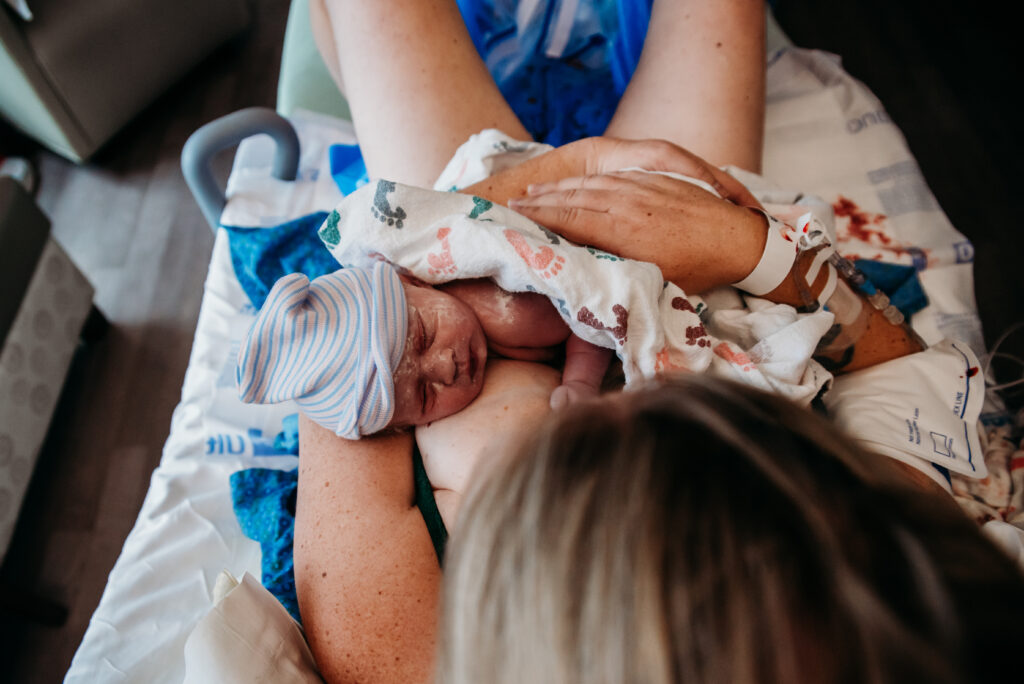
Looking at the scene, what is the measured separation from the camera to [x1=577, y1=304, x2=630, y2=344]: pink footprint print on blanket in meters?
0.81

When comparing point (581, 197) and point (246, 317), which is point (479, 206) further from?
point (246, 317)

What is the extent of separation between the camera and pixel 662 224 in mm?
909

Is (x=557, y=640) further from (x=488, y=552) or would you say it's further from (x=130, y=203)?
(x=130, y=203)

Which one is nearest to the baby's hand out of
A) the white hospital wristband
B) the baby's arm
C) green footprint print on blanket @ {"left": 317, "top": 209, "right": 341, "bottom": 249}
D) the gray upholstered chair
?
the baby's arm

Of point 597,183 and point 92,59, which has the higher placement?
point 92,59

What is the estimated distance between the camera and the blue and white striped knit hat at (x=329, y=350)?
77 cm

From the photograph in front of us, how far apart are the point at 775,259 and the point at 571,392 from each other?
39 cm

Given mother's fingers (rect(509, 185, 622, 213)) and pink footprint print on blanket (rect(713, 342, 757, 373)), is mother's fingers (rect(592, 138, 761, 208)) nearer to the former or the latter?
mother's fingers (rect(509, 185, 622, 213))

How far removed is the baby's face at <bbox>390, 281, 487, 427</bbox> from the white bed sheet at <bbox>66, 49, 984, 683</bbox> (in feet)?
1.53

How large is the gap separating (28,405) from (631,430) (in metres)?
1.86

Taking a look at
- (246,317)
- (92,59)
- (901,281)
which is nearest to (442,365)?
(246,317)

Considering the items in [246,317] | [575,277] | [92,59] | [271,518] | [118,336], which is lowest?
[118,336]

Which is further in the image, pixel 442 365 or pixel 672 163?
pixel 672 163

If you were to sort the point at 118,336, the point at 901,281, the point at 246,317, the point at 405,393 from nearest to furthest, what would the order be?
the point at 405,393 < the point at 901,281 < the point at 246,317 < the point at 118,336
